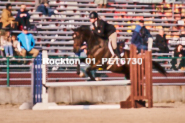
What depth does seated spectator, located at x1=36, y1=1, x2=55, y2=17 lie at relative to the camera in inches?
748

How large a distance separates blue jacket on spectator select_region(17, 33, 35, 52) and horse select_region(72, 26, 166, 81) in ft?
5.00

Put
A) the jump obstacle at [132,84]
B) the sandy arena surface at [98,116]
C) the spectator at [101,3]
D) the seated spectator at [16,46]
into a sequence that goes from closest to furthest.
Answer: the sandy arena surface at [98,116]
the jump obstacle at [132,84]
the seated spectator at [16,46]
the spectator at [101,3]

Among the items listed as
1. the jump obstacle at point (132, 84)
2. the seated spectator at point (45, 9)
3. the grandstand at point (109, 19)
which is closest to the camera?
the jump obstacle at point (132, 84)

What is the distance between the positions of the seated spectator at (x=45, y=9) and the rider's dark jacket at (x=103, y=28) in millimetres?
3767

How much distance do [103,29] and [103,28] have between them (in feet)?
0.15

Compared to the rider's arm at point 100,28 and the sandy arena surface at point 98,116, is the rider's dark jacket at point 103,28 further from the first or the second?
the sandy arena surface at point 98,116

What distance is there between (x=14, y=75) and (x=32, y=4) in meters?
4.27

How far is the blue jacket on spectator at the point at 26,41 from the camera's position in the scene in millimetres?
16703

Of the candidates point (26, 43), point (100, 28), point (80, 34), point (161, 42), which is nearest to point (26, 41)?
point (26, 43)

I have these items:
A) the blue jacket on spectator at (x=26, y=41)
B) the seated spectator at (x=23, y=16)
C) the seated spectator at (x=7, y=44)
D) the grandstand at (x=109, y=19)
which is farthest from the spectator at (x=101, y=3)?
the seated spectator at (x=7, y=44)

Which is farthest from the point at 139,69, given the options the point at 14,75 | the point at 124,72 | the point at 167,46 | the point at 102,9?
the point at 102,9

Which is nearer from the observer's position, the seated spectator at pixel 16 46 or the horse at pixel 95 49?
the horse at pixel 95 49

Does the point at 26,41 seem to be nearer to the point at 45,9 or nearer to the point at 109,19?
the point at 45,9

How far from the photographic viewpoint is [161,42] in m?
18.5
